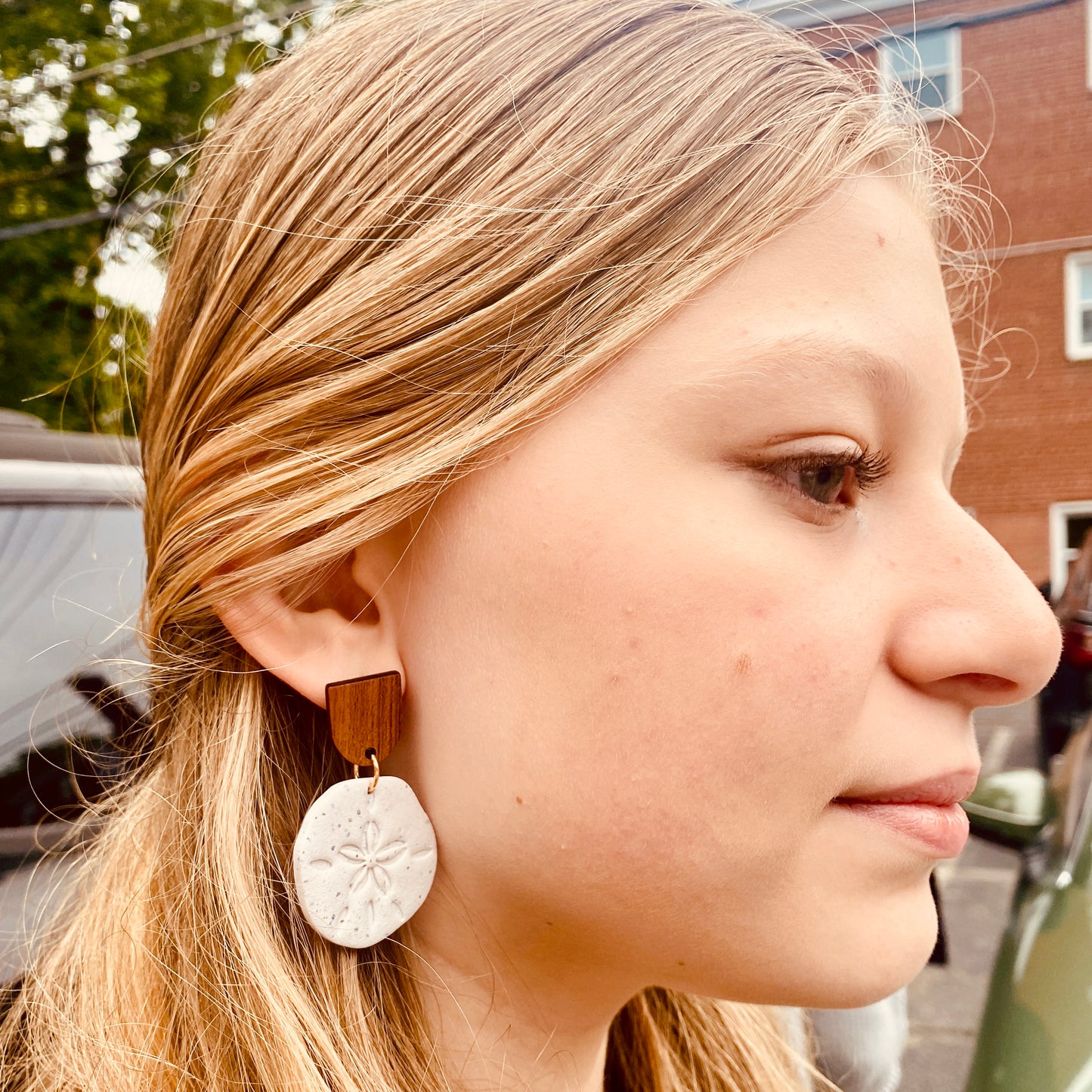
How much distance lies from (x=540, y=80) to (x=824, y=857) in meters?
0.79

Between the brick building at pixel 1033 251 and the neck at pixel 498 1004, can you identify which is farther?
the brick building at pixel 1033 251

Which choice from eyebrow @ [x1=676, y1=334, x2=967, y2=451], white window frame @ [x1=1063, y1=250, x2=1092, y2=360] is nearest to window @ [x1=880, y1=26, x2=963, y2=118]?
white window frame @ [x1=1063, y1=250, x2=1092, y2=360]

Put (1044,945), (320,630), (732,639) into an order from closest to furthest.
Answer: (732,639)
(320,630)
(1044,945)

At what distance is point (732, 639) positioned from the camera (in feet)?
2.70

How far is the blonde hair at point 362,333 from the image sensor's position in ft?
2.92

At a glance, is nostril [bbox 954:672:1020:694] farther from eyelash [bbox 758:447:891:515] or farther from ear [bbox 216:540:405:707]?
ear [bbox 216:540:405:707]

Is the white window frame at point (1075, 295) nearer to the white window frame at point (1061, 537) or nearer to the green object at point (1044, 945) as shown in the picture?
the white window frame at point (1061, 537)

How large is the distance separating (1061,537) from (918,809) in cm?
73

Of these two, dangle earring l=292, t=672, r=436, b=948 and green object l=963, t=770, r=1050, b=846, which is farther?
green object l=963, t=770, r=1050, b=846

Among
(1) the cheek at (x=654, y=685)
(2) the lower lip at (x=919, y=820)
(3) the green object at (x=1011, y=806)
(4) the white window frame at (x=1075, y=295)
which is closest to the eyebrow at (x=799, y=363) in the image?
(1) the cheek at (x=654, y=685)

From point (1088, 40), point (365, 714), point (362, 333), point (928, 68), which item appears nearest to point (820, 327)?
point (362, 333)

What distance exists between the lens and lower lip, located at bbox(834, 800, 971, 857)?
87 centimetres

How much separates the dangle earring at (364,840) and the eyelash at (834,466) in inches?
16.5

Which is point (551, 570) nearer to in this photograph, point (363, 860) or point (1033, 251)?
point (363, 860)
